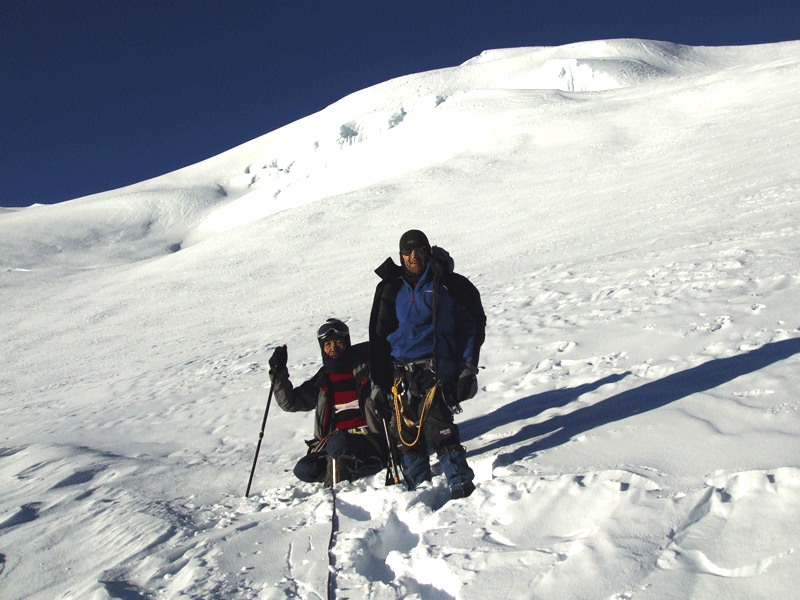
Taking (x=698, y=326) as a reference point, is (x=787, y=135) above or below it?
above

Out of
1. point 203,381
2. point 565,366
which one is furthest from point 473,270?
point 565,366

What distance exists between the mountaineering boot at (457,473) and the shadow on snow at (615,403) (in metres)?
0.39

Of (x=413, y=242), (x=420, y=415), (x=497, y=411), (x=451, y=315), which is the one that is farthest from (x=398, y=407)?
(x=497, y=411)

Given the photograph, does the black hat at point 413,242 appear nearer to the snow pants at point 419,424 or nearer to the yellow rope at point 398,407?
the snow pants at point 419,424

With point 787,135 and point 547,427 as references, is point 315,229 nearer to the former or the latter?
point 787,135

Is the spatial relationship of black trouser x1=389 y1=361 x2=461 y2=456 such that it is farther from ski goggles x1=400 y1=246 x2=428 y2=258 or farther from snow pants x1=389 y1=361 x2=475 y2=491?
ski goggles x1=400 y1=246 x2=428 y2=258

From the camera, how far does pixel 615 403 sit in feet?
14.1

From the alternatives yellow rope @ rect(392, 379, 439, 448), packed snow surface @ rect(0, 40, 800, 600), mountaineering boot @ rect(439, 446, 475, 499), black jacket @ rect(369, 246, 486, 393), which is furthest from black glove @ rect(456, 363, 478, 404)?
packed snow surface @ rect(0, 40, 800, 600)

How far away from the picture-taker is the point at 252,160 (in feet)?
250

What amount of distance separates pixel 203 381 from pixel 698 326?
616cm

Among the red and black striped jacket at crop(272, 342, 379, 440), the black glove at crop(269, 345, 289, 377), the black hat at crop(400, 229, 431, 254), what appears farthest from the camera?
the red and black striped jacket at crop(272, 342, 379, 440)

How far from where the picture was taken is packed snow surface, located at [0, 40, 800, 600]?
2.55 meters

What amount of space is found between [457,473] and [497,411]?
1.64 m

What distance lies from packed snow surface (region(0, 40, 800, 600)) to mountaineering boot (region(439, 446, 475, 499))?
208 millimetres
